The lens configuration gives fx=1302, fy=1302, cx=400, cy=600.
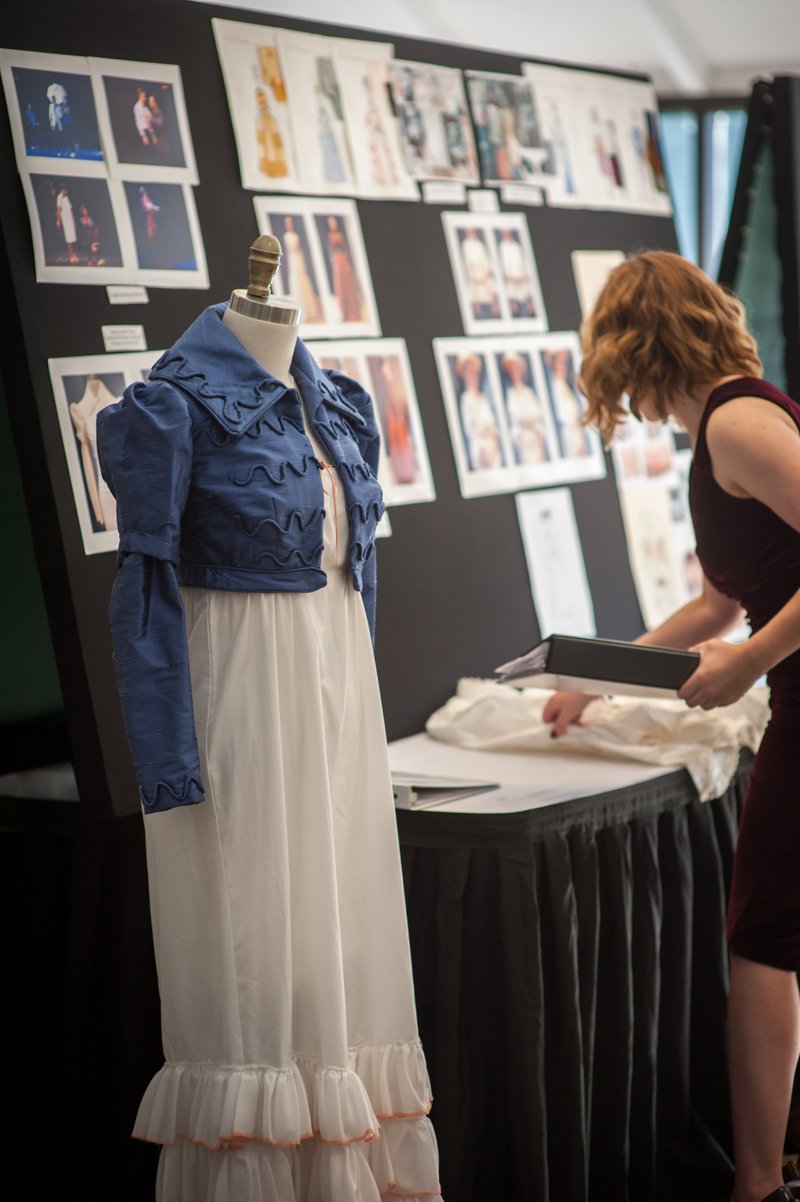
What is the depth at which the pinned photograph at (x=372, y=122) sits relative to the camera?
118 inches

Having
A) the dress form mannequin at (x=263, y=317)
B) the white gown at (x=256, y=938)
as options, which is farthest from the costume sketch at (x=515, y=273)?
the white gown at (x=256, y=938)

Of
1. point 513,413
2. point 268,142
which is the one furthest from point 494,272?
point 268,142

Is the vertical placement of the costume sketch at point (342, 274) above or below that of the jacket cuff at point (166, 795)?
above

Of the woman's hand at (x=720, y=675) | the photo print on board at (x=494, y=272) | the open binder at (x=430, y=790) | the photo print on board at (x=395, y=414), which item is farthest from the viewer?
the photo print on board at (x=494, y=272)

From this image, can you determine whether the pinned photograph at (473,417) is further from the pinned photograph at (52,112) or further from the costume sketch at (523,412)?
the pinned photograph at (52,112)

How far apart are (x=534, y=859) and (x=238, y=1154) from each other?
2.41 feet

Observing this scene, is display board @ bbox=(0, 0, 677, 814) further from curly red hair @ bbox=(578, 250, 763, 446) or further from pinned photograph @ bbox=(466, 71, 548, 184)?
curly red hair @ bbox=(578, 250, 763, 446)

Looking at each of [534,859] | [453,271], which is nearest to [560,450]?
[453,271]

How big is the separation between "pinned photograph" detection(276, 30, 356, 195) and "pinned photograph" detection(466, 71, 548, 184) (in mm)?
468

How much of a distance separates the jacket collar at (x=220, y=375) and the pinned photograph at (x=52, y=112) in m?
0.68

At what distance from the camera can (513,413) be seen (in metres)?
3.34

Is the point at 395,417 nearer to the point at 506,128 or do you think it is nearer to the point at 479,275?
the point at 479,275

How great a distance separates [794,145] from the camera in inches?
143

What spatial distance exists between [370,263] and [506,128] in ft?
2.15
